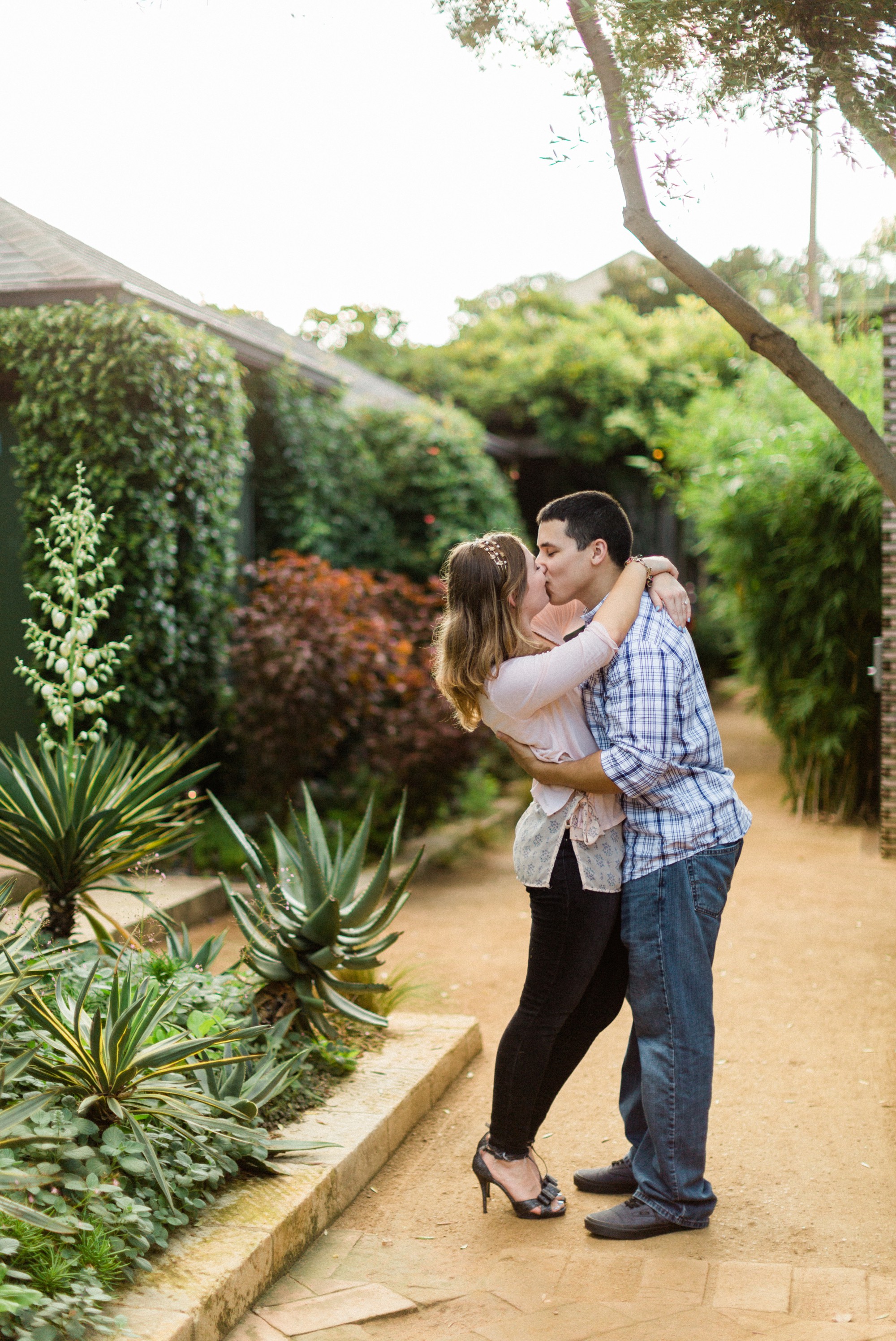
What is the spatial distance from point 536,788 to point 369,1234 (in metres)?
1.22

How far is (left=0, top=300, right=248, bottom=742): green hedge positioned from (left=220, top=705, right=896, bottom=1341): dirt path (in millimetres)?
2067

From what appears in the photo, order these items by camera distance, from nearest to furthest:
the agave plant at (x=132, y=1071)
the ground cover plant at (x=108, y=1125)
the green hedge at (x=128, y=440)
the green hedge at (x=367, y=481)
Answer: the ground cover plant at (x=108, y=1125)
the agave plant at (x=132, y=1071)
the green hedge at (x=128, y=440)
the green hedge at (x=367, y=481)

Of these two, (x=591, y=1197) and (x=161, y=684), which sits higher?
(x=161, y=684)

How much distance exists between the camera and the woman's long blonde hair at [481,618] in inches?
109

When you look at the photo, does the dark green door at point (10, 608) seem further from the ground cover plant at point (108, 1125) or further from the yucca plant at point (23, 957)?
the ground cover plant at point (108, 1125)

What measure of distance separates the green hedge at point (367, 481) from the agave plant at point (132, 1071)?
21.6 feet

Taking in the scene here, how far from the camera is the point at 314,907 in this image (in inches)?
147

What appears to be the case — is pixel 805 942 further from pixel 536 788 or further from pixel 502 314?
pixel 502 314

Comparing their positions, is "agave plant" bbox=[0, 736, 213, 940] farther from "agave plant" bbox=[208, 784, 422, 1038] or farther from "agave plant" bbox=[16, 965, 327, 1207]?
"agave plant" bbox=[16, 965, 327, 1207]

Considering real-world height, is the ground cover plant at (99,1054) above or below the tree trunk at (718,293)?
below

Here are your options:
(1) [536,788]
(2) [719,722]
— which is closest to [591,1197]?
(1) [536,788]

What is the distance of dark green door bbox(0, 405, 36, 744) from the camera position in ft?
22.9

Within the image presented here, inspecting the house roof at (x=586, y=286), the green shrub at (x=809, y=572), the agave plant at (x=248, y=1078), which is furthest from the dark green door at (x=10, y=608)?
the house roof at (x=586, y=286)

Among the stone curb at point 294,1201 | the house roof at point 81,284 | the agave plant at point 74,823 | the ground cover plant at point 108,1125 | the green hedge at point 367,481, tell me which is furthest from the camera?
the green hedge at point 367,481
